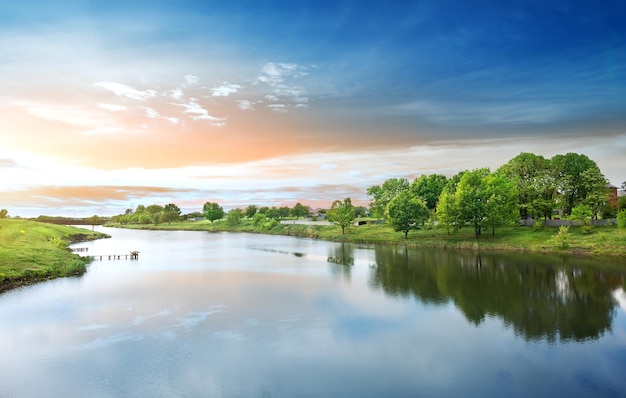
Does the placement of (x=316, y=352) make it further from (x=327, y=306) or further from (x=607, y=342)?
(x=607, y=342)

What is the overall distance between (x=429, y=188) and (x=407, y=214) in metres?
16.5

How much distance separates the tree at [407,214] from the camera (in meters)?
77.9

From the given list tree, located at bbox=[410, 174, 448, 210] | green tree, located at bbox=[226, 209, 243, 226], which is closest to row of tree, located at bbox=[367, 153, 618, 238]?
tree, located at bbox=[410, 174, 448, 210]

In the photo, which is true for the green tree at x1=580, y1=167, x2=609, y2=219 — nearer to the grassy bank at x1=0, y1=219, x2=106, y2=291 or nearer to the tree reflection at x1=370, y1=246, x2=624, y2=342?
the tree reflection at x1=370, y1=246, x2=624, y2=342

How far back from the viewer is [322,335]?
24.5 metres

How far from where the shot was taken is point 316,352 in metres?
21.7

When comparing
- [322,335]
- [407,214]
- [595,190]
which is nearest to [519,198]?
[595,190]

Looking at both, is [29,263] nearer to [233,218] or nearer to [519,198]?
[519,198]

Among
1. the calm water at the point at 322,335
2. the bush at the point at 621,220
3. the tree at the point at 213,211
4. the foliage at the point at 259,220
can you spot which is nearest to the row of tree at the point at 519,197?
the bush at the point at 621,220

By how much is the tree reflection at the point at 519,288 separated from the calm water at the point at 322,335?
22 centimetres

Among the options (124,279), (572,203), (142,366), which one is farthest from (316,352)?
(572,203)

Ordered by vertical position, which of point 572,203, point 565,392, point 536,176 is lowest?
point 565,392

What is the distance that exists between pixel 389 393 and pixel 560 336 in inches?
514

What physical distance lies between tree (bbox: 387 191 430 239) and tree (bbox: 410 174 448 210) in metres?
11.4
